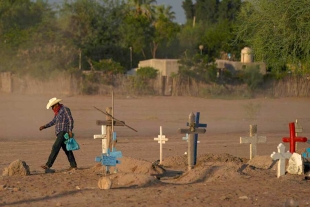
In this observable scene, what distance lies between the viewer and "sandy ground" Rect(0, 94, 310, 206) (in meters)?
10.4

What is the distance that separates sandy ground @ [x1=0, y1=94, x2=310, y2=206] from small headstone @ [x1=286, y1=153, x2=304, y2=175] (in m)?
0.25

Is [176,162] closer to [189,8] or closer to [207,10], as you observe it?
[207,10]

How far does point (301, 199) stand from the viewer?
1038 centimetres

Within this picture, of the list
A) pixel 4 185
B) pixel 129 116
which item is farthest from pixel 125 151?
pixel 129 116

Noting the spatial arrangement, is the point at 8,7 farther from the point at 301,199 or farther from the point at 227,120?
the point at 301,199

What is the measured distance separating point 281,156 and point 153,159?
5.27 metres

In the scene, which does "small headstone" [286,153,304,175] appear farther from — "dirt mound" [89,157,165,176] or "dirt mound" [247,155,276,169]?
"dirt mound" [89,157,165,176]

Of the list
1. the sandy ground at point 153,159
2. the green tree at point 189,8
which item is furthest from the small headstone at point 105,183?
the green tree at point 189,8

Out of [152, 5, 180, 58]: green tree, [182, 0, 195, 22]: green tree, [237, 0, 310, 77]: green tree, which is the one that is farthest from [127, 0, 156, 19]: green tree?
[237, 0, 310, 77]: green tree

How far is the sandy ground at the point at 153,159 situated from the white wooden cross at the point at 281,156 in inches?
5.9

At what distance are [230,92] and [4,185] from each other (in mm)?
31761

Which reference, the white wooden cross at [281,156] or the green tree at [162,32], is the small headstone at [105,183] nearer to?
the white wooden cross at [281,156]

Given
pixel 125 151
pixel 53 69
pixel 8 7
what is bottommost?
pixel 125 151

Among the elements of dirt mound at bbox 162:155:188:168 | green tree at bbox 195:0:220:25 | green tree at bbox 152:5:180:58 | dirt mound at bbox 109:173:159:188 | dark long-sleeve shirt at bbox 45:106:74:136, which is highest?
green tree at bbox 195:0:220:25
